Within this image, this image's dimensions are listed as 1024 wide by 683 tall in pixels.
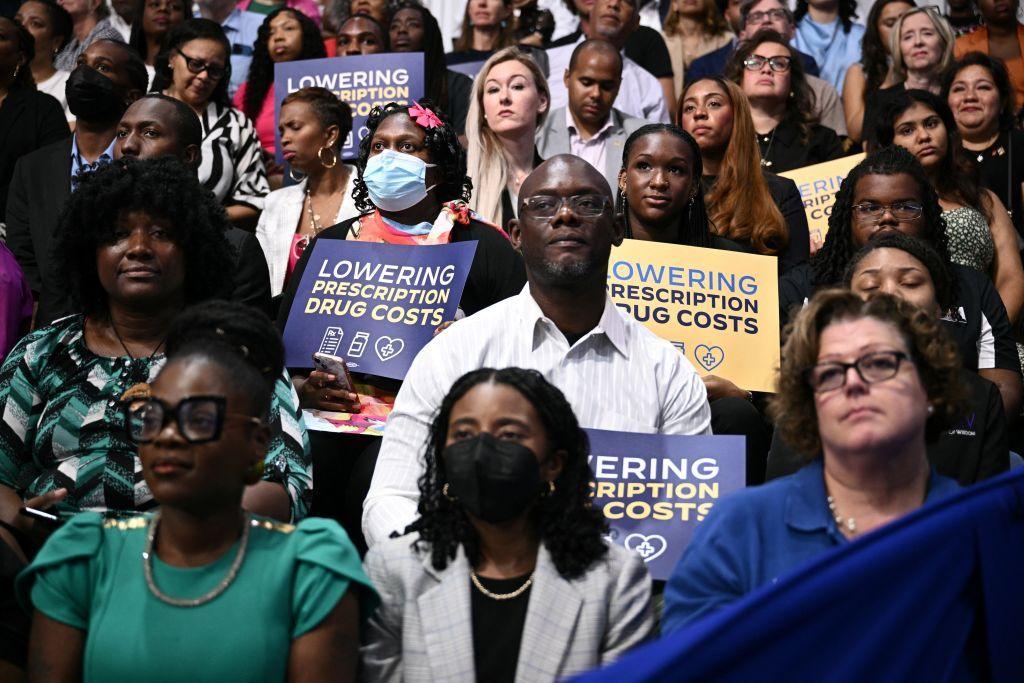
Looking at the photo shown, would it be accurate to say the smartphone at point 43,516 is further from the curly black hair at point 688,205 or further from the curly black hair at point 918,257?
the curly black hair at point 688,205

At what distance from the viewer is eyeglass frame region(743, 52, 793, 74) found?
28.6 feet

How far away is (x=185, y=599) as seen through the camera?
11.2 feet

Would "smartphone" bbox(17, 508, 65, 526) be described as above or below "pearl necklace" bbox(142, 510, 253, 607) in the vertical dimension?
above

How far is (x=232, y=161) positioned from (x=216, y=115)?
0.49m

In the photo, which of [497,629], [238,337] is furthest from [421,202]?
[497,629]

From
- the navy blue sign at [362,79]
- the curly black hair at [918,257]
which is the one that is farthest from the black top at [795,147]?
the curly black hair at [918,257]

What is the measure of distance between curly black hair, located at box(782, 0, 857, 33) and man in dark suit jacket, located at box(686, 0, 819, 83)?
1.70ft

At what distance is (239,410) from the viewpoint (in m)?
3.59

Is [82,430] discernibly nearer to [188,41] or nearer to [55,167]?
[55,167]

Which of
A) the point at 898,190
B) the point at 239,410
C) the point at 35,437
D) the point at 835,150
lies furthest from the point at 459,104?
the point at 239,410

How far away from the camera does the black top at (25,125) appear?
27.2 feet

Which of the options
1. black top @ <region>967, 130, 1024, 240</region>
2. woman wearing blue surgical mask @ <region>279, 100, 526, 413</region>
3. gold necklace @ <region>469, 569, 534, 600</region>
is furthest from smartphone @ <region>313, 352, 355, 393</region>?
black top @ <region>967, 130, 1024, 240</region>

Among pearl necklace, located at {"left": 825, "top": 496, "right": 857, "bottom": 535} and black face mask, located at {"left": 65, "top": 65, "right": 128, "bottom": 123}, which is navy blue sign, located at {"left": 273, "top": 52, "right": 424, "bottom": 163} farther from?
pearl necklace, located at {"left": 825, "top": 496, "right": 857, "bottom": 535}

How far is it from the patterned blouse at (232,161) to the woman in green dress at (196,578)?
4496 millimetres
